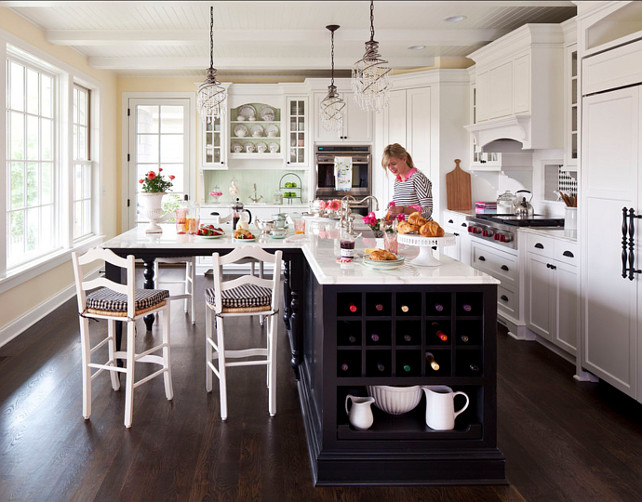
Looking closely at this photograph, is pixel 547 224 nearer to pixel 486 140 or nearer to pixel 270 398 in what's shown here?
pixel 486 140

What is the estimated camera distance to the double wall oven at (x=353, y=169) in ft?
26.5

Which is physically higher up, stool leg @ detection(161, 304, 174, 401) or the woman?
the woman

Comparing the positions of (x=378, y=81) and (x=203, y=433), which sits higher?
(x=378, y=81)

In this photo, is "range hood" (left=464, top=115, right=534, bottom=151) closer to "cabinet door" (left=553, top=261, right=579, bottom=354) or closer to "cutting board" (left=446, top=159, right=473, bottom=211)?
"cutting board" (left=446, top=159, right=473, bottom=211)

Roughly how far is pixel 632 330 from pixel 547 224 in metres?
1.74

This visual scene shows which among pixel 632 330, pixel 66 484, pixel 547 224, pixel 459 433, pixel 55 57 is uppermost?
pixel 55 57

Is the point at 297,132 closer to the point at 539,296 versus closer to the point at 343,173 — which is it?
the point at 343,173

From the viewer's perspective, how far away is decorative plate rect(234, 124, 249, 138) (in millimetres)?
8367

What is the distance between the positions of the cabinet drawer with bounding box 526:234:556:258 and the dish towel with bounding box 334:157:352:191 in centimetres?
362

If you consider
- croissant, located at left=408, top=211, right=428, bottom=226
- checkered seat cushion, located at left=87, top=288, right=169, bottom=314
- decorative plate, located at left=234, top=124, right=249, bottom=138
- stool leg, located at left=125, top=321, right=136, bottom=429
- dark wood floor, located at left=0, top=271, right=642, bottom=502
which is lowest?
dark wood floor, located at left=0, top=271, right=642, bottom=502

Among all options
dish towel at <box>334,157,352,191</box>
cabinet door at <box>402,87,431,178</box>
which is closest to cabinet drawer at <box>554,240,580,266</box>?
cabinet door at <box>402,87,431,178</box>

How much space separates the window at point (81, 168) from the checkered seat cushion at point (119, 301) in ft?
13.4

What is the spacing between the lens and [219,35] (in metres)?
5.85

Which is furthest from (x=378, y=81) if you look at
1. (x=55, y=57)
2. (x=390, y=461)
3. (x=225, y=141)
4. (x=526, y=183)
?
(x=225, y=141)
